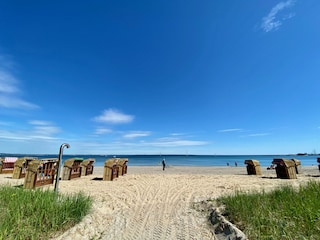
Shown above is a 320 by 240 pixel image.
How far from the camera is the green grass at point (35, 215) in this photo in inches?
125

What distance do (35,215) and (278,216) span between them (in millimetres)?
4751

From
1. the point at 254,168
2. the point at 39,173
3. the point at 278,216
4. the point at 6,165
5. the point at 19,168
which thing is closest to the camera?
the point at 278,216

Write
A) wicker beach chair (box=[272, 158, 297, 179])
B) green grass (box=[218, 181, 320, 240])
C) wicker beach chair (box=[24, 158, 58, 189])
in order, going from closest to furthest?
green grass (box=[218, 181, 320, 240]) < wicker beach chair (box=[24, 158, 58, 189]) < wicker beach chair (box=[272, 158, 297, 179])

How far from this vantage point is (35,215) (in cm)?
363

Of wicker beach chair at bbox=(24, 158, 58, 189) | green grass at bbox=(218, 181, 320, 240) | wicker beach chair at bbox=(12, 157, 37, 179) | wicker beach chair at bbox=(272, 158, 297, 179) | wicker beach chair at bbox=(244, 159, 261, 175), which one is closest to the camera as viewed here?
green grass at bbox=(218, 181, 320, 240)

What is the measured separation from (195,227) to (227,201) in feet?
4.45

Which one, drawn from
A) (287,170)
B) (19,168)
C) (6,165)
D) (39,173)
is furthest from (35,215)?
(6,165)

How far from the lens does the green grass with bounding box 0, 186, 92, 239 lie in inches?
125

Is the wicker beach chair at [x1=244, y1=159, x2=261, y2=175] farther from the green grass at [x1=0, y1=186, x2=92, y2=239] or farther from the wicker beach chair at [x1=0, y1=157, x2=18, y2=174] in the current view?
the wicker beach chair at [x1=0, y1=157, x2=18, y2=174]

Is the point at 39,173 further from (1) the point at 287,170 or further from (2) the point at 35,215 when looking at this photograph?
(1) the point at 287,170

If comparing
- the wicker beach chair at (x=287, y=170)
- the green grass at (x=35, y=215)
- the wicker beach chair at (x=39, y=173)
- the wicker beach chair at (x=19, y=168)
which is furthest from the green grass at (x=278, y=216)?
the wicker beach chair at (x=19, y=168)

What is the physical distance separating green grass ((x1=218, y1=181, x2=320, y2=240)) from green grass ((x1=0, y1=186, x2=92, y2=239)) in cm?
364

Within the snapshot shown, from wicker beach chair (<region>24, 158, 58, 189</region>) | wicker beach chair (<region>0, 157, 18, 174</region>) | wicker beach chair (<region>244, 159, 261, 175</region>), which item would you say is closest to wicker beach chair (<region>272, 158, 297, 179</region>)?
wicker beach chair (<region>244, 159, 261, 175</region>)

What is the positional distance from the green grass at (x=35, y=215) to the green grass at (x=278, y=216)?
3638 millimetres
